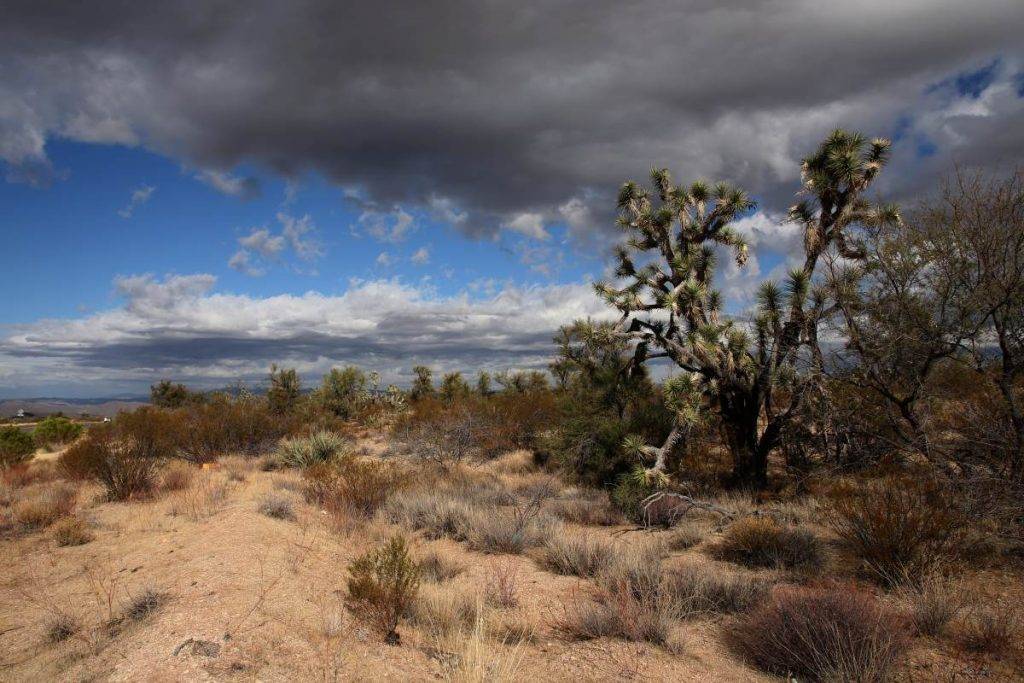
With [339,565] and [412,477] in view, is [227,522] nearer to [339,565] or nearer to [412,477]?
[339,565]

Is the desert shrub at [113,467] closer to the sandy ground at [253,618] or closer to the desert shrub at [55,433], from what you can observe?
the sandy ground at [253,618]

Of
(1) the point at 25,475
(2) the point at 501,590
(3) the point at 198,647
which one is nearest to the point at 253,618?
(3) the point at 198,647

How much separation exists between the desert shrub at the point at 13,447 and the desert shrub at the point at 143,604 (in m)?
14.2

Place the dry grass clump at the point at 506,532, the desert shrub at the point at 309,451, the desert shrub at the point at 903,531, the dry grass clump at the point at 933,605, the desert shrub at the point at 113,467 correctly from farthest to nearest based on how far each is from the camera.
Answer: the desert shrub at the point at 309,451 < the desert shrub at the point at 113,467 < the dry grass clump at the point at 506,532 < the desert shrub at the point at 903,531 < the dry grass clump at the point at 933,605

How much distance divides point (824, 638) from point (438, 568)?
16.6ft

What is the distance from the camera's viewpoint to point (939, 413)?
8883 mm

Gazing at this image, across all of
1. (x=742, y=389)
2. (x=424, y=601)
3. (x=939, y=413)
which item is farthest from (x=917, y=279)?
(x=424, y=601)

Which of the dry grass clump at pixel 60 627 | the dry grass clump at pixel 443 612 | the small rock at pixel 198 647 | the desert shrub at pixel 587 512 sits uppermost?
A: the small rock at pixel 198 647

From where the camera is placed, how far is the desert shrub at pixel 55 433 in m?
23.6

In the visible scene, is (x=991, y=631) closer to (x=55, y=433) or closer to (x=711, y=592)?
(x=711, y=592)

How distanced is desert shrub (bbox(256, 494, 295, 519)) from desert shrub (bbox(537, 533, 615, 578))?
488 centimetres

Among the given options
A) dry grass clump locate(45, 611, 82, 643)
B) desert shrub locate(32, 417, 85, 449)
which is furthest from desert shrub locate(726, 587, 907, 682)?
desert shrub locate(32, 417, 85, 449)

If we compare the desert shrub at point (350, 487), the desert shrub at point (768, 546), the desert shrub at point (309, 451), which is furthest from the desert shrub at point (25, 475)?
the desert shrub at point (768, 546)

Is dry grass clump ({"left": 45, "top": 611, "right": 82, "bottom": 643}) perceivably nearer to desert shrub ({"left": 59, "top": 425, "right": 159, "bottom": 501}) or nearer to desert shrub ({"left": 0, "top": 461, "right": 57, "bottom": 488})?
desert shrub ({"left": 59, "top": 425, "right": 159, "bottom": 501})
